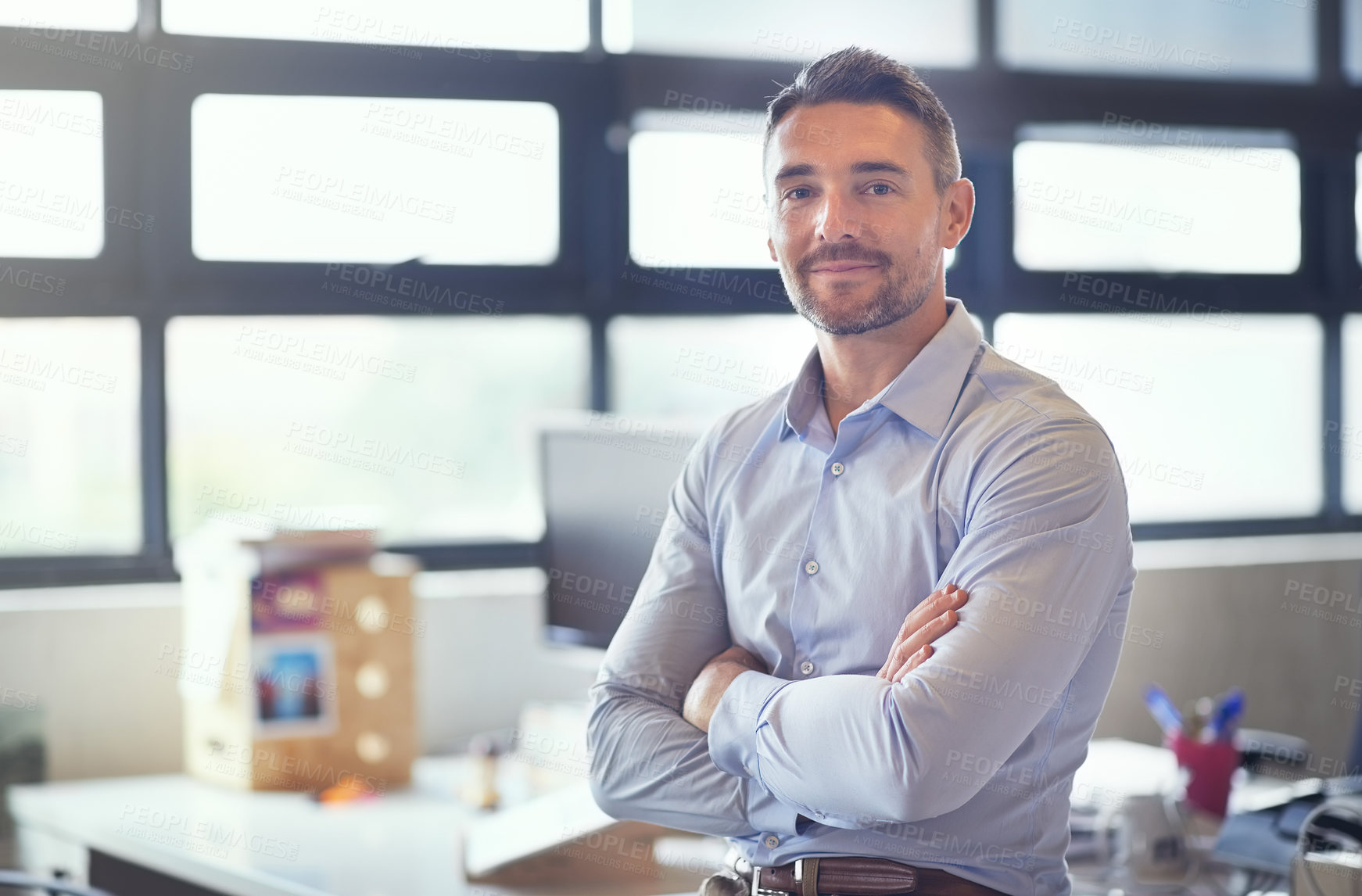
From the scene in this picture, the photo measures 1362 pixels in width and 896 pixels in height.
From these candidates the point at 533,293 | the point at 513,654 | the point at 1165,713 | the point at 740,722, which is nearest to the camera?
the point at 740,722

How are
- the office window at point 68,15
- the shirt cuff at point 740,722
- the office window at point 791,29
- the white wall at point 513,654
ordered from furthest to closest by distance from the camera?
the office window at point 791,29
the office window at point 68,15
the white wall at point 513,654
the shirt cuff at point 740,722

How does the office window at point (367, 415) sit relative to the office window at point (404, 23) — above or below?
below

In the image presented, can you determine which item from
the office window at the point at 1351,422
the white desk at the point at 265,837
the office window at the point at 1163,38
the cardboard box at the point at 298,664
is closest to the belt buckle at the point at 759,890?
the white desk at the point at 265,837

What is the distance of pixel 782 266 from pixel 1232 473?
280 cm

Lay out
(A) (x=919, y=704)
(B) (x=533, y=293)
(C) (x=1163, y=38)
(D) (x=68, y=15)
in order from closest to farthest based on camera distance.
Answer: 1. (A) (x=919, y=704)
2. (D) (x=68, y=15)
3. (B) (x=533, y=293)
4. (C) (x=1163, y=38)

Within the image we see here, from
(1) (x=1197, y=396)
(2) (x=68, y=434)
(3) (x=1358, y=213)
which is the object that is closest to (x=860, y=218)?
(2) (x=68, y=434)

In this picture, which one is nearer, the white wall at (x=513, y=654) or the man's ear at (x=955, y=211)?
the man's ear at (x=955, y=211)

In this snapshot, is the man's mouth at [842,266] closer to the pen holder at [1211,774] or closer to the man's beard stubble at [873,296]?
the man's beard stubble at [873,296]

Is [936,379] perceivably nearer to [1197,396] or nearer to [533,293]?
[533,293]

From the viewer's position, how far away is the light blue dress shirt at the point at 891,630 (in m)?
1.30

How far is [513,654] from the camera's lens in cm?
296

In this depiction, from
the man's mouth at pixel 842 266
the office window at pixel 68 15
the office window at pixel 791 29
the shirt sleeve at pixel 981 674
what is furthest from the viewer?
the office window at pixel 791 29

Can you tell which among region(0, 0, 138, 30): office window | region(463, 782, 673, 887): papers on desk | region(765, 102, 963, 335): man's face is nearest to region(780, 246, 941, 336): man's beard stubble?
region(765, 102, 963, 335): man's face

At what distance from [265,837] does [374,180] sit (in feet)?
5.38
